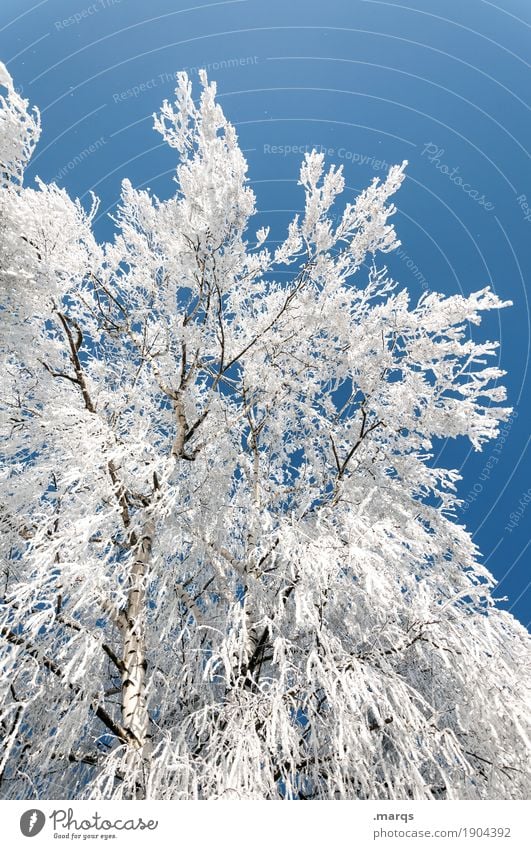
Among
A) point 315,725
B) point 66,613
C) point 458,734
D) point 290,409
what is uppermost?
point 290,409

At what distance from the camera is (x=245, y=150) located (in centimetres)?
1183

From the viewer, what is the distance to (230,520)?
5043 mm

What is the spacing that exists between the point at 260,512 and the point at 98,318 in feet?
8.85

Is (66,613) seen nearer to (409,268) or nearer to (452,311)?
(452,311)

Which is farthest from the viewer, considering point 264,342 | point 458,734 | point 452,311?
point 264,342

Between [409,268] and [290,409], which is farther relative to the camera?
[409,268]
